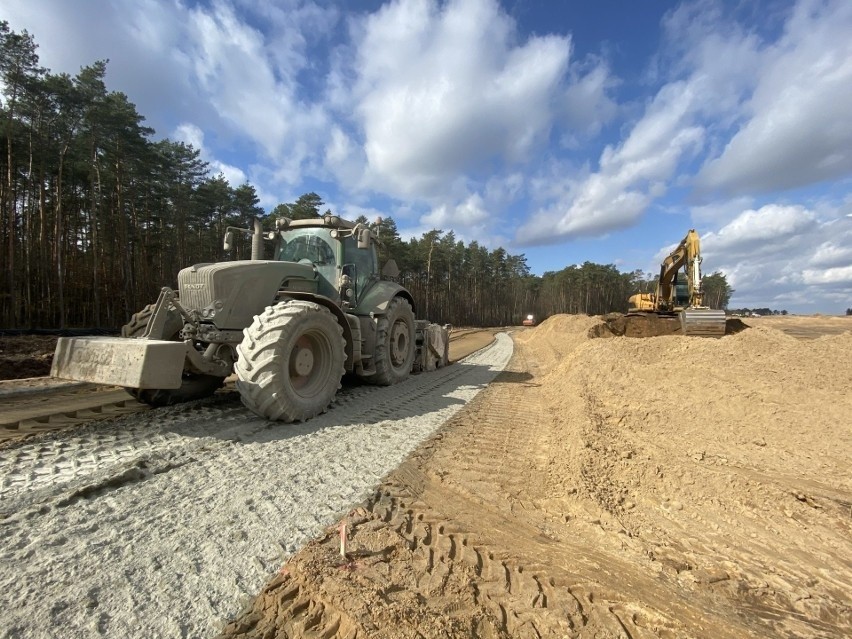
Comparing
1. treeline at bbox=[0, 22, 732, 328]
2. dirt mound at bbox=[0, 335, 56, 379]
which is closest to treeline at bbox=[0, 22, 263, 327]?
treeline at bbox=[0, 22, 732, 328]

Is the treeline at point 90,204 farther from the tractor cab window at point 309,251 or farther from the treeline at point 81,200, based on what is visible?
the tractor cab window at point 309,251

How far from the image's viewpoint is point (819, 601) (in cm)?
212

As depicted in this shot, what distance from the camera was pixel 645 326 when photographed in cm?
1459

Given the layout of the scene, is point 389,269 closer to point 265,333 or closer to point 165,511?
point 265,333

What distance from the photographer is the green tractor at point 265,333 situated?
3916 millimetres

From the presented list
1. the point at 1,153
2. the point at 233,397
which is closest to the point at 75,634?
the point at 233,397

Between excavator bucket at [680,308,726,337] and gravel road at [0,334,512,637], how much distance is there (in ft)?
36.6

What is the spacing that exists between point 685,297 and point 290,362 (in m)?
16.7

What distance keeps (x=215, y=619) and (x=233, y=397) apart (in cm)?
450

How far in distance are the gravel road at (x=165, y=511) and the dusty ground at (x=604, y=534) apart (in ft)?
0.90

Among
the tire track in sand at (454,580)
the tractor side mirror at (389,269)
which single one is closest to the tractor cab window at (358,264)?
the tractor side mirror at (389,269)

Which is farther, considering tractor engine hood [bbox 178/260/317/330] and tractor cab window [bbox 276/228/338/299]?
tractor cab window [bbox 276/228/338/299]

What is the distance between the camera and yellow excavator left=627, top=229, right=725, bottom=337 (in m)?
12.2

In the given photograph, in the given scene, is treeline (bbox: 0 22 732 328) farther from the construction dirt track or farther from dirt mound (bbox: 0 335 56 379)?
the construction dirt track
